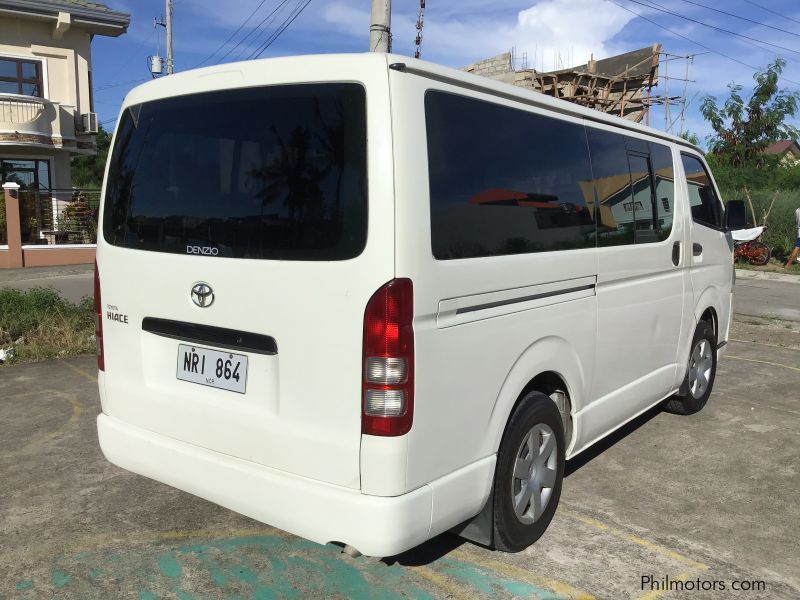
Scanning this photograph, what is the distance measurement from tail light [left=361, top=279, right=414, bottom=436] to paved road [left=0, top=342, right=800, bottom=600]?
0.97 metres

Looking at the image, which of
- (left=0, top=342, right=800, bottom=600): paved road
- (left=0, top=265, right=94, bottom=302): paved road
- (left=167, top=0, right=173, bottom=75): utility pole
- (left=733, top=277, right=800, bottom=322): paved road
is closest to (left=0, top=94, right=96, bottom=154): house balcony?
(left=0, top=265, right=94, bottom=302): paved road

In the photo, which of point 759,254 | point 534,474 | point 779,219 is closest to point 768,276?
point 759,254

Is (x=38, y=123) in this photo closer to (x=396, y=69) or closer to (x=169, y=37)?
(x=169, y=37)

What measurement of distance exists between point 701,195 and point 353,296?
13.0ft

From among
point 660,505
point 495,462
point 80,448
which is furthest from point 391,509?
point 80,448

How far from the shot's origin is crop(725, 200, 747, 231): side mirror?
224 inches

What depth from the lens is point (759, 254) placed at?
18969 millimetres

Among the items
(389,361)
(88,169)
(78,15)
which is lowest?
(389,361)

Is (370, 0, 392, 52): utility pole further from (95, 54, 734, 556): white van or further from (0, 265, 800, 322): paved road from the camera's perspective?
(95, 54, 734, 556): white van

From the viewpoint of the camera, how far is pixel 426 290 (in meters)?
2.57

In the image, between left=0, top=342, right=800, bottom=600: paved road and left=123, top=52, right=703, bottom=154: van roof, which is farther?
left=0, top=342, right=800, bottom=600: paved road

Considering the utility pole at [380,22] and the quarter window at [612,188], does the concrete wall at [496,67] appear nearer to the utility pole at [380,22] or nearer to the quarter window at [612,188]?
the utility pole at [380,22]

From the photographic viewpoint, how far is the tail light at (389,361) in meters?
2.48

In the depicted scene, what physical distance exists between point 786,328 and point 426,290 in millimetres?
9226
